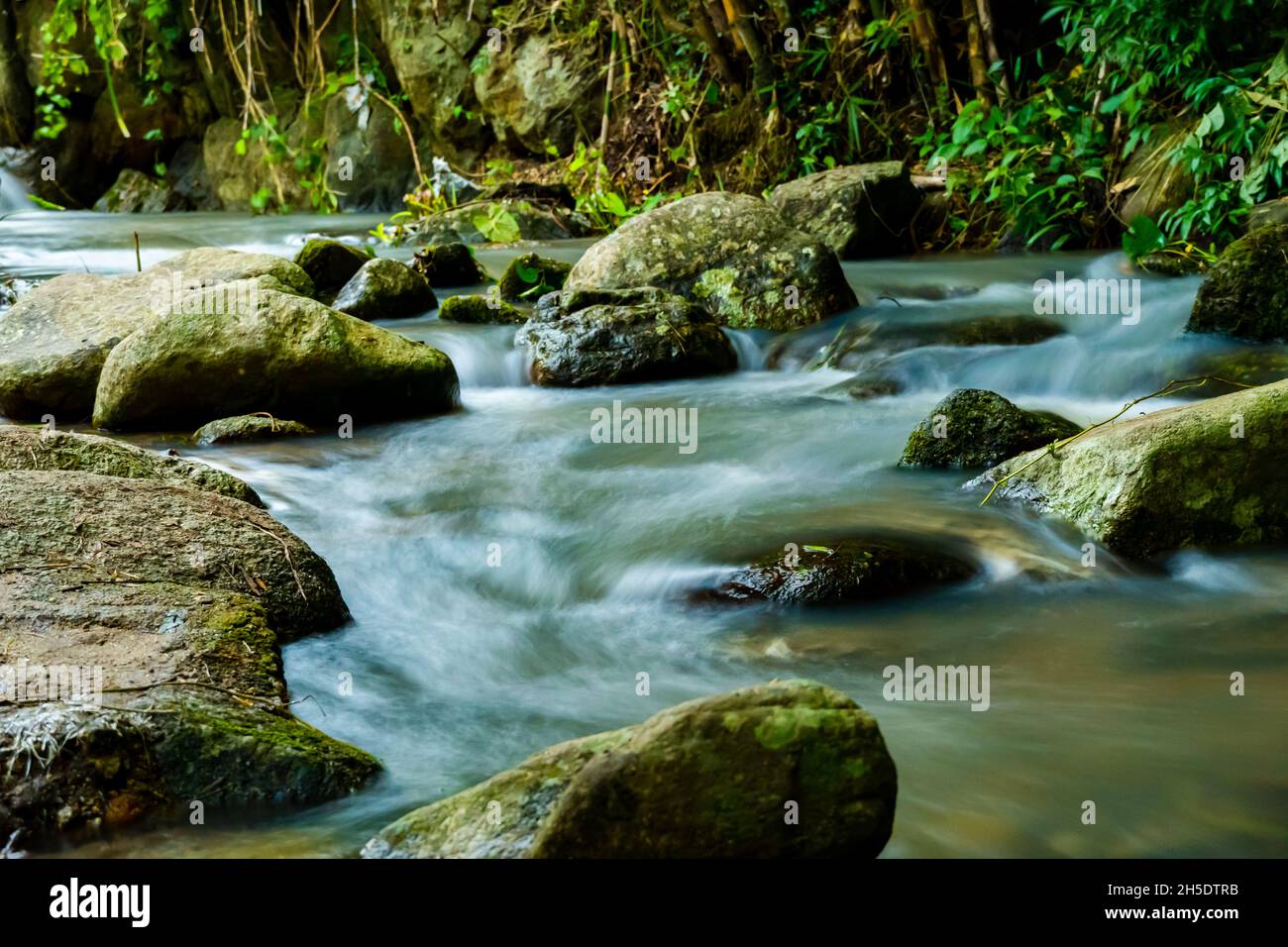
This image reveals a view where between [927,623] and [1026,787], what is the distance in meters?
0.93

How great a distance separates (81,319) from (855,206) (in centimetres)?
502

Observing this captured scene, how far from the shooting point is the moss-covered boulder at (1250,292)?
233 inches

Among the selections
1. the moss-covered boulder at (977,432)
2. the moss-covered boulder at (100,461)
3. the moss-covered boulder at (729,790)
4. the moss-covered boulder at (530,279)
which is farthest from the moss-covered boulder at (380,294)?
the moss-covered boulder at (729,790)

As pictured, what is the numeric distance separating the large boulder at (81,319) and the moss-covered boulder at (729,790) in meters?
4.27

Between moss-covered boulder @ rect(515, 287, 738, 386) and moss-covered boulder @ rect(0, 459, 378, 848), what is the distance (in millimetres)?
2776

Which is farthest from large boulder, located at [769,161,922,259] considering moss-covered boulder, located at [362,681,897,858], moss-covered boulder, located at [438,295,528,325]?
moss-covered boulder, located at [362,681,897,858]

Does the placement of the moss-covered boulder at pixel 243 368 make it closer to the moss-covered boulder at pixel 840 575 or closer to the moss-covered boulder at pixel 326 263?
the moss-covered boulder at pixel 326 263

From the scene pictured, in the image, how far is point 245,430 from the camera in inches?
210

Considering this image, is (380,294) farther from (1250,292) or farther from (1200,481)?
(1200,481)

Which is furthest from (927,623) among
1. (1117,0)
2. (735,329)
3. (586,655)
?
(1117,0)

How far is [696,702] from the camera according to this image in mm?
1944

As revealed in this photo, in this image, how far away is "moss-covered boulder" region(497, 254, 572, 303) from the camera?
7.74m

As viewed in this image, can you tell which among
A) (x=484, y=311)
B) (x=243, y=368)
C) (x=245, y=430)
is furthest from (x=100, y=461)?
(x=484, y=311)
